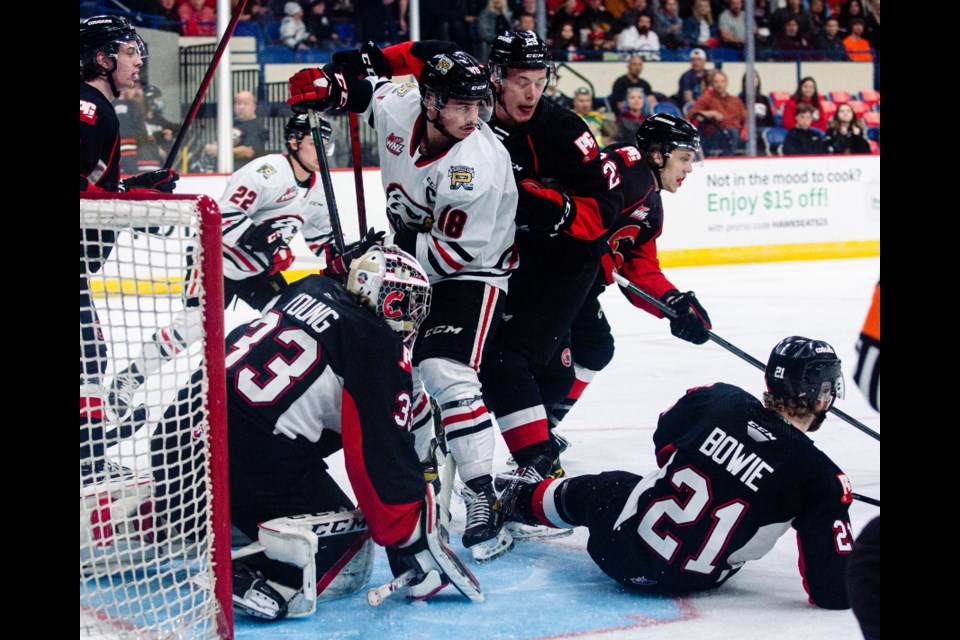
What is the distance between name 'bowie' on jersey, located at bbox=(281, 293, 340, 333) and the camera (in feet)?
7.09

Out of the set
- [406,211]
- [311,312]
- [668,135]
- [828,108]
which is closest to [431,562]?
[311,312]

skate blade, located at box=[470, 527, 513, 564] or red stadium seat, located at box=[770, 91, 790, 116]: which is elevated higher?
red stadium seat, located at box=[770, 91, 790, 116]

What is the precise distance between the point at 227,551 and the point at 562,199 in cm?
125

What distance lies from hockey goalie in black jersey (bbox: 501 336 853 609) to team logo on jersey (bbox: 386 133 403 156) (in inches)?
37.0

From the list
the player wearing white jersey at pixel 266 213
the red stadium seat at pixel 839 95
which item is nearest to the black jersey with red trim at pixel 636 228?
the player wearing white jersey at pixel 266 213

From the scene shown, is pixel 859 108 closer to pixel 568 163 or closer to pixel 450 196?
pixel 568 163

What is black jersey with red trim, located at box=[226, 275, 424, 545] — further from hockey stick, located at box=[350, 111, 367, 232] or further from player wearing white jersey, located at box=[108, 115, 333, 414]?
player wearing white jersey, located at box=[108, 115, 333, 414]

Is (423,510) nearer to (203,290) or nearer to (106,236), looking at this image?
(203,290)

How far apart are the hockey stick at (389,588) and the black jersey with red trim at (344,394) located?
3.2 inches

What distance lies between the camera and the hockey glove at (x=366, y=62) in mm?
2949

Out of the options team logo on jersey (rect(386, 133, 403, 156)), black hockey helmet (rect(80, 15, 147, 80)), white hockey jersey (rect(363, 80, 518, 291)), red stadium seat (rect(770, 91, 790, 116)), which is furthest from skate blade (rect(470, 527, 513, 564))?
red stadium seat (rect(770, 91, 790, 116))

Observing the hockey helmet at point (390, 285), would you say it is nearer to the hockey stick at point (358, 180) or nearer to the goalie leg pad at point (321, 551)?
the goalie leg pad at point (321, 551)

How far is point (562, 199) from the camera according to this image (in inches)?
111
